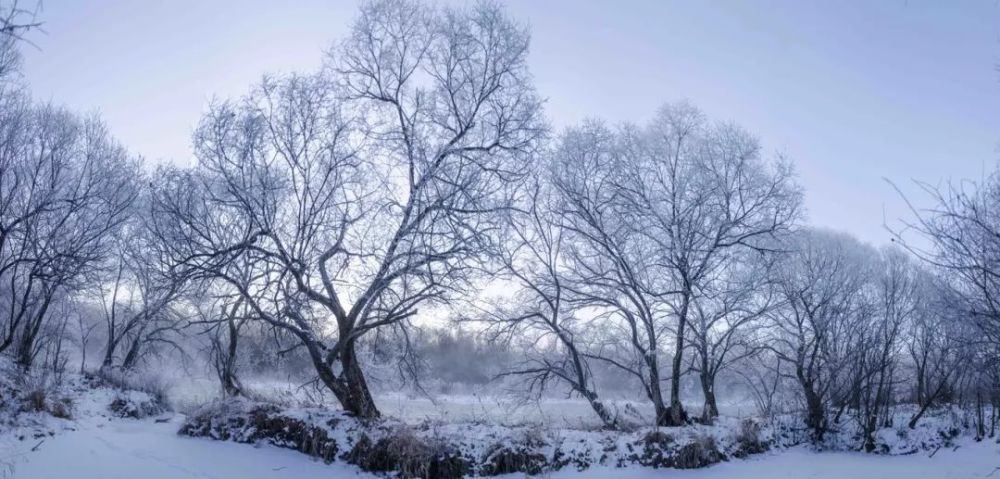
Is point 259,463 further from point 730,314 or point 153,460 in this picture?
point 730,314

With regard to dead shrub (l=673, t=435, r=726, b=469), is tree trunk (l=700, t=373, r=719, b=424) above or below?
above

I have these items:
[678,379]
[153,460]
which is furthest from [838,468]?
[153,460]

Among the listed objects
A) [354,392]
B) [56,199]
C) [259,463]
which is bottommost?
[259,463]

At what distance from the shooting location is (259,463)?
8320 millimetres

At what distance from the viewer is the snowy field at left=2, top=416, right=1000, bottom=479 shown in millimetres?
7375

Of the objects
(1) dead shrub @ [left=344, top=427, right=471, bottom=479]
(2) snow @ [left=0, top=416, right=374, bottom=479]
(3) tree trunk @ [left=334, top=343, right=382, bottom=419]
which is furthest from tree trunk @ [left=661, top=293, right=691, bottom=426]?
(2) snow @ [left=0, top=416, right=374, bottom=479]

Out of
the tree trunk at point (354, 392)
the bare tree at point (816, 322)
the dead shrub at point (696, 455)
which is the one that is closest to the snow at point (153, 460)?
the tree trunk at point (354, 392)

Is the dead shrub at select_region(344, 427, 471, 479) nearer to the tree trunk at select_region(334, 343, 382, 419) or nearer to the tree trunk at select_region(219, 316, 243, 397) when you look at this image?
the tree trunk at select_region(334, 343, 382, 419)

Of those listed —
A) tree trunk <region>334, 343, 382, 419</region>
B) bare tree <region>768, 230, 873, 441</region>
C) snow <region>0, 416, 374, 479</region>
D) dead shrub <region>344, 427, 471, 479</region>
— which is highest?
bare tree <region>768, 230, 873, 441</region>

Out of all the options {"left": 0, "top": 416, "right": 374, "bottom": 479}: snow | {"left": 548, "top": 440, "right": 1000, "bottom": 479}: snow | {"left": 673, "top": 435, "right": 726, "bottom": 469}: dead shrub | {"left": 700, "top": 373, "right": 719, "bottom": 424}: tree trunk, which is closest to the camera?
{"left": 0, "top": 416, "right": 374, "bottom": 479}: snow

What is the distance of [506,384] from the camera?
13.4 m

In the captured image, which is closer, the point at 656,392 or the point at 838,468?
the point at 838,468

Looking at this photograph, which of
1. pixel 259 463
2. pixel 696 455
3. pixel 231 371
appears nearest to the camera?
pixel 259 463

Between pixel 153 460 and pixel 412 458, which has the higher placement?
pixel 412 458
